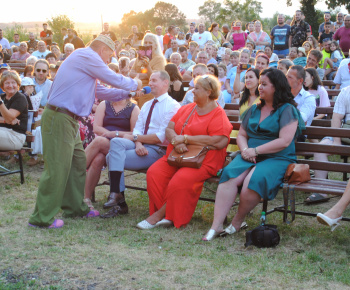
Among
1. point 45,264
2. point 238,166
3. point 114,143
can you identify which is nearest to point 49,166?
point 114,143

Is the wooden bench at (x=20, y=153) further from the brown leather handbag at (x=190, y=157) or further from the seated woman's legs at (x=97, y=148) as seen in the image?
the brown leather handbag at (x=190, y=157)

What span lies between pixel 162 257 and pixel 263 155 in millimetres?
1570

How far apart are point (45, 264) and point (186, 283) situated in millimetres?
1205

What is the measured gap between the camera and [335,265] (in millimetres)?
4066

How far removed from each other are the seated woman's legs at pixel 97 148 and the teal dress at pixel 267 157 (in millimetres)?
1685

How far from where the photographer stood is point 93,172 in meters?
6.04

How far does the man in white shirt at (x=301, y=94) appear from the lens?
621cm

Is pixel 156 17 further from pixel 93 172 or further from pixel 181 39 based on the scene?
pixel 93 172

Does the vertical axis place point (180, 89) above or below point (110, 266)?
above

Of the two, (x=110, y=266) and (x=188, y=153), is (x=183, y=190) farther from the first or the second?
(x=110, y=266)

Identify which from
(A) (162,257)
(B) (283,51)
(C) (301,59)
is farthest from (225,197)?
(B) (283,51)

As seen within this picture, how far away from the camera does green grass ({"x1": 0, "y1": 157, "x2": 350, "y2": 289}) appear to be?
3.75 metres

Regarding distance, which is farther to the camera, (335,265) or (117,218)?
(117,218)

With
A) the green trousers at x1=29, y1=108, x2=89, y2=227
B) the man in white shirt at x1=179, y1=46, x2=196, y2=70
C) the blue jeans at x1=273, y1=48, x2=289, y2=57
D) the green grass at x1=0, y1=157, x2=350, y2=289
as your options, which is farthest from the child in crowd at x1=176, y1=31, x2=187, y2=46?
the green trousers at x1=29, y1=108, x2=89, y2=227
